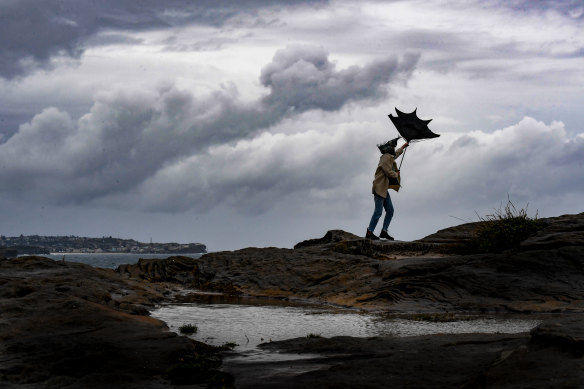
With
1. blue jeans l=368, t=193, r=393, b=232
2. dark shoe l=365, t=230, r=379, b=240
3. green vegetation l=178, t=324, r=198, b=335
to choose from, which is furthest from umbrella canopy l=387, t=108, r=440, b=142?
green vegetation l=178, t=324, r=198, b=335

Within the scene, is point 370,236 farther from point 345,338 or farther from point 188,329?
point 345,338

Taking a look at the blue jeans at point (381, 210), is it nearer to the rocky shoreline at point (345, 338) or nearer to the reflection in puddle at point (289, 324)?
the rocky shoreline at point (345, 338)

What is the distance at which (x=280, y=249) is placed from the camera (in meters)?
23.7

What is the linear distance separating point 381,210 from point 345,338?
46.1ft

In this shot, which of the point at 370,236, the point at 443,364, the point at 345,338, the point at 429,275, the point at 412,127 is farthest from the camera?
the point at 370,236

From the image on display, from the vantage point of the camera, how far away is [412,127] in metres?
23.3

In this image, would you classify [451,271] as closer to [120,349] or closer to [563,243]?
[563,243]

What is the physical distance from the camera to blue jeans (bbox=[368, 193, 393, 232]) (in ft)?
74.9

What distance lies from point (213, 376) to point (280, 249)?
16.3 meters

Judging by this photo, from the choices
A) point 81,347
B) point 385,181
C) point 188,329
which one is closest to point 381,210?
point 385,181

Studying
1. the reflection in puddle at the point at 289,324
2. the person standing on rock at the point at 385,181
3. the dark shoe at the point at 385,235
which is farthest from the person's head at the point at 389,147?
the reflection in puddle at the point at 289,324

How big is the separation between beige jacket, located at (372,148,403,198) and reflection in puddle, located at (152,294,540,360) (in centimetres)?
790

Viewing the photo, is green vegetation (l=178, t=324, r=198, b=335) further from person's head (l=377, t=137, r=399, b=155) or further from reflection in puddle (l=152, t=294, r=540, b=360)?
person's head (l=377, t=137, r=399, b=155)

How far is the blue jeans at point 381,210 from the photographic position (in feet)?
74.9
